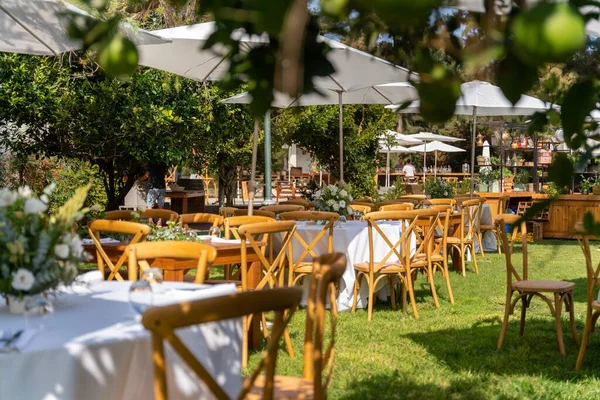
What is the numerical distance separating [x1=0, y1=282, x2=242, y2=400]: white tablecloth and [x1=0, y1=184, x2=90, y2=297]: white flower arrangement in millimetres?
112

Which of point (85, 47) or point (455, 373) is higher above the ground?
point (85, 47)

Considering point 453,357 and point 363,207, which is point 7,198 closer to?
point 453,357

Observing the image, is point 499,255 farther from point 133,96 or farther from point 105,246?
point 105,246

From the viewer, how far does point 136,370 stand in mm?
2314

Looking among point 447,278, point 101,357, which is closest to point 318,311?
point 101,357

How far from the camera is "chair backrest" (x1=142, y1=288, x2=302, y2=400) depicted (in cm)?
173

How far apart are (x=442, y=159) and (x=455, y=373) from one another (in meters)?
30.9

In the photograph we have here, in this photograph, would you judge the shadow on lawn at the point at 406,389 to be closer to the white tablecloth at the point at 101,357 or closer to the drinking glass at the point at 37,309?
the white tablecloth at the point at 101,357

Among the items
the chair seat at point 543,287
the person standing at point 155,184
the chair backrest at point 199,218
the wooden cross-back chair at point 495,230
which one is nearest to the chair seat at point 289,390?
the chair seat at point 543,287

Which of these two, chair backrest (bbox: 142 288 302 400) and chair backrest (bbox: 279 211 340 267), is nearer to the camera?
chair backrest (bbox: 142 288 302 400)

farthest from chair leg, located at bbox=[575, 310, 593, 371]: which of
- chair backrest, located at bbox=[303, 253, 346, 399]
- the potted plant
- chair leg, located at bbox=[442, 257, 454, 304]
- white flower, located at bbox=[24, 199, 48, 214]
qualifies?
the potted plant

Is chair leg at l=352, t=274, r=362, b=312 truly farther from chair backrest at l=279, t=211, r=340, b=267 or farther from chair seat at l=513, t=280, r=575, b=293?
chair seat at l=513, t=280, r=575, b=293

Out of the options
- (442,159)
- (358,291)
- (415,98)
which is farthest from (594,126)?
(442,159)

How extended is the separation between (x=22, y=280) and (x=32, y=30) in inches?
153
